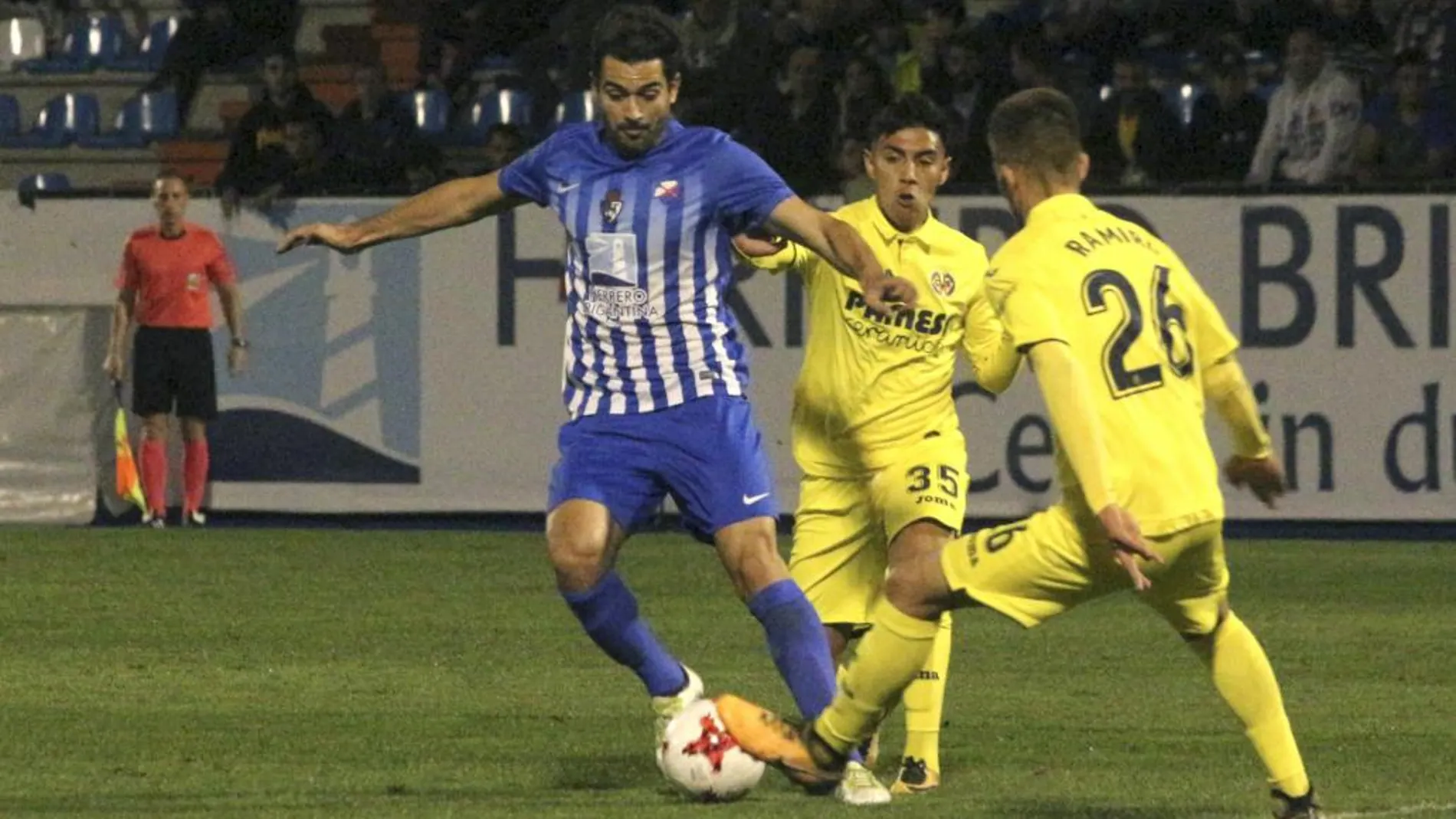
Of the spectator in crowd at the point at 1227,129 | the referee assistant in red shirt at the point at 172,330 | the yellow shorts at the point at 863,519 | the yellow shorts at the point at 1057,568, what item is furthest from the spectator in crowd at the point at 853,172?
the yellow shorts at the point at 1057,568

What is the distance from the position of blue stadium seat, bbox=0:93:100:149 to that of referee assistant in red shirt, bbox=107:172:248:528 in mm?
4859

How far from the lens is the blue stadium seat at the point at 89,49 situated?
73.0 ft

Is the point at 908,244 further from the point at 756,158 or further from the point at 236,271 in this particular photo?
the point at 236,271

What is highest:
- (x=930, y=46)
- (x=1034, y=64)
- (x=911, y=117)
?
(x=930, y=46)

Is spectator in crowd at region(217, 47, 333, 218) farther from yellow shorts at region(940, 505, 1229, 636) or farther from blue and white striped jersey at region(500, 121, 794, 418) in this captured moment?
yellow shorts at region(940, 505, 1229, 636)

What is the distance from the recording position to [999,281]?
654 centimetres

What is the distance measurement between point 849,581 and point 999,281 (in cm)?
192

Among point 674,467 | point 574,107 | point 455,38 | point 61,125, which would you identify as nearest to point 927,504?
point 674,467

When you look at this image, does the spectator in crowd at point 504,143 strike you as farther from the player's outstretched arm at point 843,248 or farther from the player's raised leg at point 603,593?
the player's outstretched arm at point 843,248

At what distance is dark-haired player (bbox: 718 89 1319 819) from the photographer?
6.40 metres

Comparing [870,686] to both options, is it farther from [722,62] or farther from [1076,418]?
[722,62]

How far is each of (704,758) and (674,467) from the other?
31.6 inches

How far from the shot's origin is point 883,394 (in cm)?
829

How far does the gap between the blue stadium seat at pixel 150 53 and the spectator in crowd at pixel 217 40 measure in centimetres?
60
